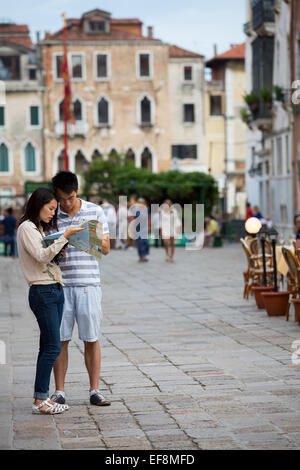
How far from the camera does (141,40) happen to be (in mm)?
64062

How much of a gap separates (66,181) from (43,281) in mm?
739

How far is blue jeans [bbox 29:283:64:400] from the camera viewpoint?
731 centimetres

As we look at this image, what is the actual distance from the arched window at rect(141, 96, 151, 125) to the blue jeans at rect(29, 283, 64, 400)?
57.5 metres

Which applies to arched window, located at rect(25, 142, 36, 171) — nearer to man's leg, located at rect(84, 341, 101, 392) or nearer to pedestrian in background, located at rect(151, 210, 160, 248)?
→ pedestrian in background, located at rect(151, 210, 160, 248)

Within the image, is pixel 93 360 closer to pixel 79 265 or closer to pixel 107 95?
pixel 79 265

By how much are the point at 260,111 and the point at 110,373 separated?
28.6 m

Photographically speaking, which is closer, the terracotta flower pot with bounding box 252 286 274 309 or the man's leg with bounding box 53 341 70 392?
the man's leg with bounding box 53 341 70 392

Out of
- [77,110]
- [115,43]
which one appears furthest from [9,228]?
[115,43]

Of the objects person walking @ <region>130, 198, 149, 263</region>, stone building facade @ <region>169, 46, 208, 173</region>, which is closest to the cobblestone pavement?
person walking @ <region>130, 198, 149, 263</region>

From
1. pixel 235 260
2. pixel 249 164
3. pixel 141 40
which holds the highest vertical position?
pixel 141 40

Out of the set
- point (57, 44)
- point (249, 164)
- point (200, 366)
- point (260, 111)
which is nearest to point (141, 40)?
point (57, 44)

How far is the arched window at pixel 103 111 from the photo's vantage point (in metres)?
64.2

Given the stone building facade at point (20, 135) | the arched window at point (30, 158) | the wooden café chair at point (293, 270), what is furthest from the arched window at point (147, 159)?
the wooden café chair at point (293, 270)
